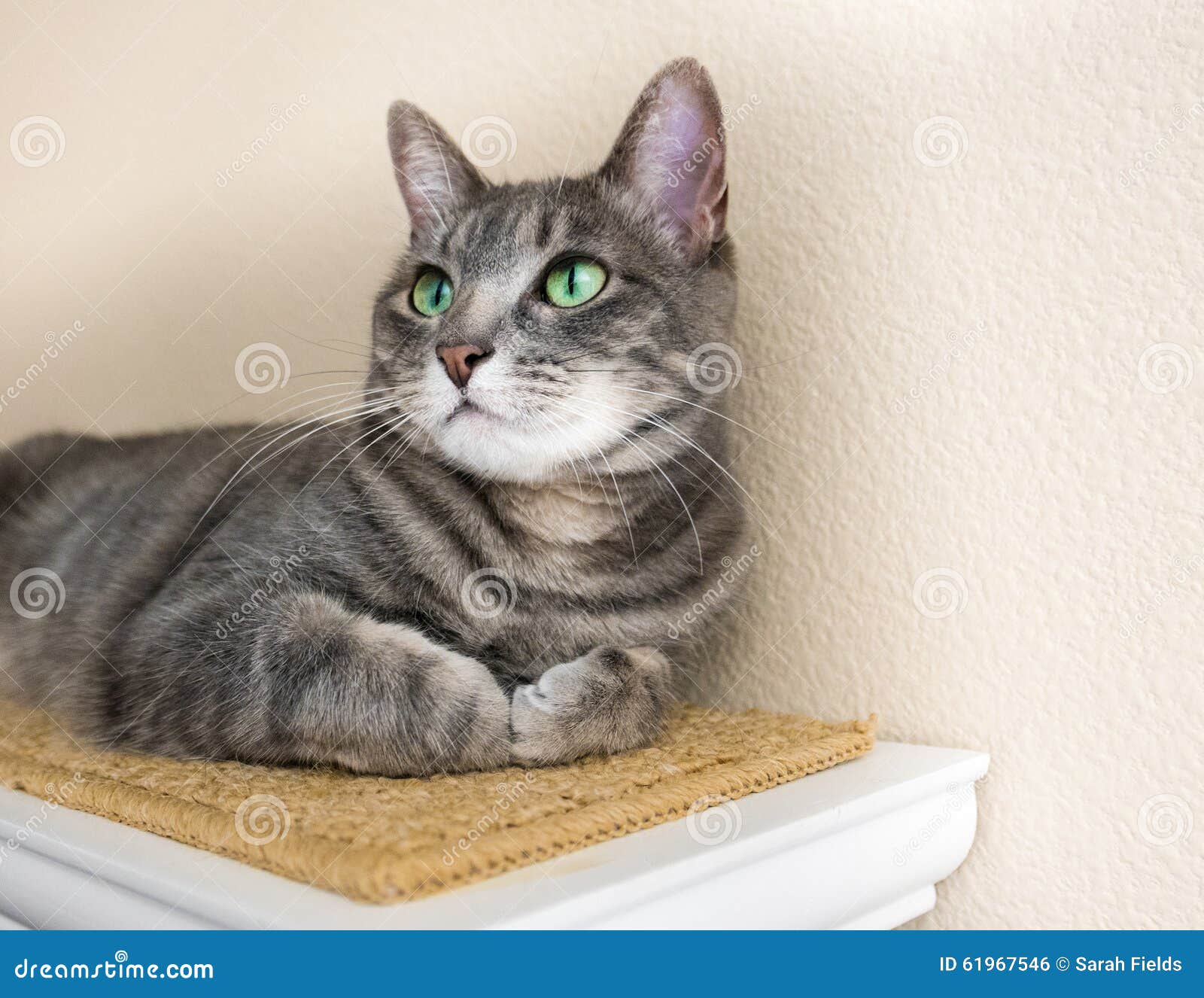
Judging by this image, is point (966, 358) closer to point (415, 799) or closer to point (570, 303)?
point (570, 303)

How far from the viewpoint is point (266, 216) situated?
156 centimetres

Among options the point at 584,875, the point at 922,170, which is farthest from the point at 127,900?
the point at 922,170

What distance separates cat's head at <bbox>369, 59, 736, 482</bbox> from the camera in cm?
88

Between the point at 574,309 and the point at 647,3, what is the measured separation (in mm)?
519

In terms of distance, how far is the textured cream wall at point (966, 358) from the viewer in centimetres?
79

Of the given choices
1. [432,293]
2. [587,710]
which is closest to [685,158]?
[432,293]

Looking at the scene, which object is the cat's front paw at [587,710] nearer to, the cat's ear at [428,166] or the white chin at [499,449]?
the white chin at [499,449]

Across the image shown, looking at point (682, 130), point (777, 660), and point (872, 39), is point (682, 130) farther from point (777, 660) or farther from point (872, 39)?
point (777, 660)

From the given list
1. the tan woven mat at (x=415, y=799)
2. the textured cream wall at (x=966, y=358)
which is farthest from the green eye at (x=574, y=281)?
the tan woven mat at (x=415, y=799)

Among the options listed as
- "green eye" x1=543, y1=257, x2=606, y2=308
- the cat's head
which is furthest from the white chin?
"green eye" x1=543, y1=257, x2=606, y2=308

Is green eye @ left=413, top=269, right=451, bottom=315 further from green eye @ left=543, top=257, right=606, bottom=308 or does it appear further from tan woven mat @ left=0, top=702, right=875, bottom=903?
tan woven mat @ left=0, top=702, right=875, bottom=903

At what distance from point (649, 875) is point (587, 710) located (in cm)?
25

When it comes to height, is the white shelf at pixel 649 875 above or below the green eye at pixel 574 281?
below

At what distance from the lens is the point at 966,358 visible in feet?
3.00
